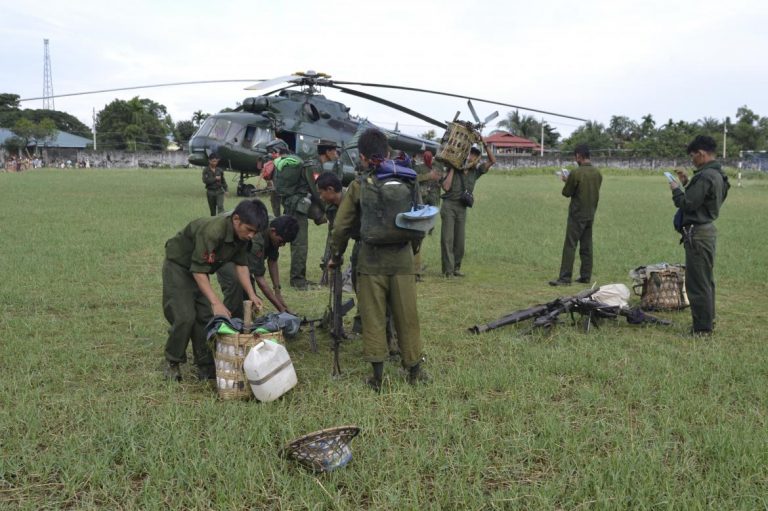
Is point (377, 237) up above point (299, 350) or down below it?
above

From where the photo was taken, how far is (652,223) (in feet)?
57.1

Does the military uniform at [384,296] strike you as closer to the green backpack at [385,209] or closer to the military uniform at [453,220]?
the green backpack at [385,209]

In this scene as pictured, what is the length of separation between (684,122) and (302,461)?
259 ft

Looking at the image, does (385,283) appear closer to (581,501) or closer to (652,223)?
(581,501)

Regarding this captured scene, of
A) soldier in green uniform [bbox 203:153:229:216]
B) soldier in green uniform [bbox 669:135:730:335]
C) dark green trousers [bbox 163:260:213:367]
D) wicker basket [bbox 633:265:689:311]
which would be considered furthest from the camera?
soldier in green uniform [bbox 203:153:229:216]

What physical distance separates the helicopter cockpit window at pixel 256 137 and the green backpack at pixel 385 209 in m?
16.9

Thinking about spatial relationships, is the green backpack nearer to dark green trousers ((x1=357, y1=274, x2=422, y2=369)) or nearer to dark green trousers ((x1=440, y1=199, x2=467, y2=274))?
dark green trousers ((x1=357, y1=274, x2=422, y2=369))

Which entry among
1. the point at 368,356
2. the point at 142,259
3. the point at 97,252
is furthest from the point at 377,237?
the point at 97,252

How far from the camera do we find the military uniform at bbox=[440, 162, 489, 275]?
33.1ft

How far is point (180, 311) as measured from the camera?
5086 mm

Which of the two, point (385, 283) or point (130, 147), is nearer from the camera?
point (385, 283)

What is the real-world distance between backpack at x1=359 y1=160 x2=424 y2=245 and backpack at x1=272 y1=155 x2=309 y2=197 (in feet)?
14.6

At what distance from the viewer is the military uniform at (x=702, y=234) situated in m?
6.49

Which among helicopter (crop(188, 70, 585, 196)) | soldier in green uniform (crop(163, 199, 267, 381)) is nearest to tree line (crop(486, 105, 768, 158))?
helicopter (crop(188, 70, 585, 196))
